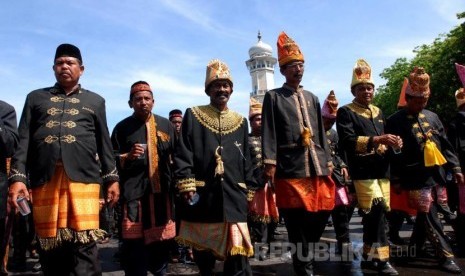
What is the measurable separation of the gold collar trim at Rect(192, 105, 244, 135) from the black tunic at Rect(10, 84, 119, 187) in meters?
1.03

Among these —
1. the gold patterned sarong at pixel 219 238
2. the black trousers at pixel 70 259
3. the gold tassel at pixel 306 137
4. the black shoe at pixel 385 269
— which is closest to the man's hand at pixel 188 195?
the gold patterned sarong at pixel 219 238

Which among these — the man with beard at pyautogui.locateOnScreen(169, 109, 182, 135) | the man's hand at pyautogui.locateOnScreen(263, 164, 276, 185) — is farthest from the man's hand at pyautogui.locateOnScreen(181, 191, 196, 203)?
the man with beard at pyautogui.locateOnScreen(169, 109, 182, 135)

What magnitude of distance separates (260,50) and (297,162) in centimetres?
8317

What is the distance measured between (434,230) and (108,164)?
163 inches

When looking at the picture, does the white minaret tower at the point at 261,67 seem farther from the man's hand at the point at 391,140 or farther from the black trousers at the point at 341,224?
the man's hand at the point at 391,140

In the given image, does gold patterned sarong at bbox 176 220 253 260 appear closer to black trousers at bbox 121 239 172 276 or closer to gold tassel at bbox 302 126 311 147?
black trousers at bbox 121 239 172 276

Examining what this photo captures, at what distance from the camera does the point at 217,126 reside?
4781 mm

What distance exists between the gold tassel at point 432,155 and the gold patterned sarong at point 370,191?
67 cm

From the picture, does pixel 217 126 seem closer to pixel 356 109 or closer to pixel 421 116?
pixel 356 109

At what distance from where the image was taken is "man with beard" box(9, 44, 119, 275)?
3.87 meters

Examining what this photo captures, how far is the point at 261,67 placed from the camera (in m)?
85.9

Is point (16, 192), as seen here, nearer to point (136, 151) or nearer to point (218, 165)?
point (136, 151)

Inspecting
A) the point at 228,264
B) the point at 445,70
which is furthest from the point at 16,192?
the point at 445,70

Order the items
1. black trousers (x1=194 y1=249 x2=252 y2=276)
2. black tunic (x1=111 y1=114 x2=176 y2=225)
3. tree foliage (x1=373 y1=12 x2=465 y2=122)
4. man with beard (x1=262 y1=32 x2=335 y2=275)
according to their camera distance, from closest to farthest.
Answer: black trousers (x1=194 y1=249 x2=252 y2=276) < man with beard (x1=262 y1=32 x2=335 y2=275) < black tunic (x1=111 y1=114 x2=176 y2=225) < tree foliage (x1=373 y1=12 x2=465 y2=122)
